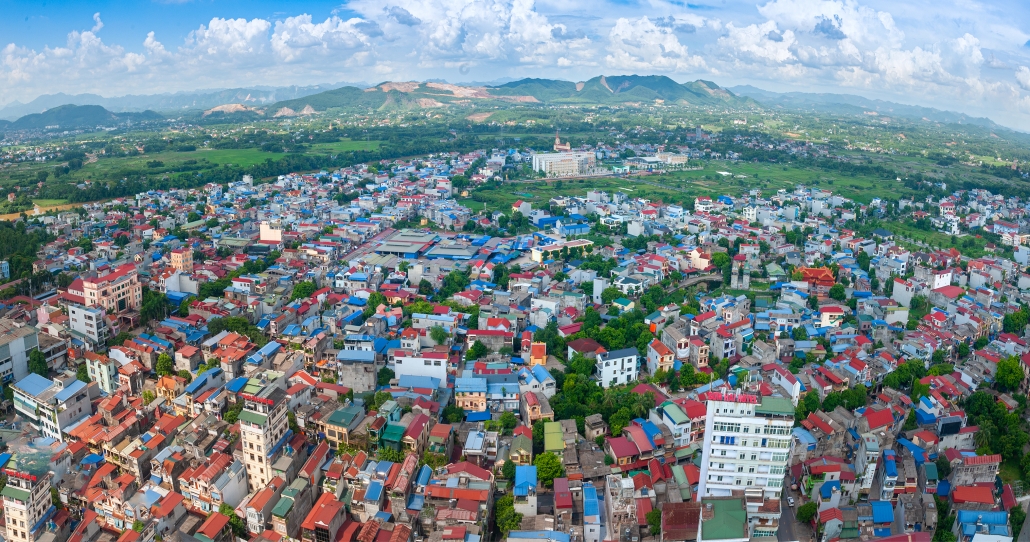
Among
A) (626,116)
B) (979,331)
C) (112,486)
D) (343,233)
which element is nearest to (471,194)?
(343,233)

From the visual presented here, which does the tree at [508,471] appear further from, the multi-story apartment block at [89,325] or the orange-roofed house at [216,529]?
the multi-story apartment block at [89,325]

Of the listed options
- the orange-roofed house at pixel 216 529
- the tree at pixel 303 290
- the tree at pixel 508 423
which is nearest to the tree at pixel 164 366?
the tree at pixel 303 290

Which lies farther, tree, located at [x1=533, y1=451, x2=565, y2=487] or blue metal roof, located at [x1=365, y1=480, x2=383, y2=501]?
tree, located at [x1=533, y1=451, x2=565, y2=487]

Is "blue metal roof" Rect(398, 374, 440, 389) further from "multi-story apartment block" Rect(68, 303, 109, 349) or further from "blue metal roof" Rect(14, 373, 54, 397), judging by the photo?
"multi-story apartment block" Rect(68, 303, 109, 349)

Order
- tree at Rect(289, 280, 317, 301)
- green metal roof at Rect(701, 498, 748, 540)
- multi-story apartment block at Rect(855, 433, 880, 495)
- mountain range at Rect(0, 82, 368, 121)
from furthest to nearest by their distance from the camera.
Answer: mountain range at Rect(0, 82, 368, 121)
tree at Rect(289, 280, 317, 301)
multi-story apartment block at Rect(855, 433, 880, 495)
green metal roof at Rect(701, 498, 748, 540)

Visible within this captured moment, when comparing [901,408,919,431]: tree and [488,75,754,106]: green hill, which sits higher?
[488,75,754,106]: green hill

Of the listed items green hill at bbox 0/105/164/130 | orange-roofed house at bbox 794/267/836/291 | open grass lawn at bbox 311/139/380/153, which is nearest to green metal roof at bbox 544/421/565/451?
orange-roofed house at bbox 794/267/836/291

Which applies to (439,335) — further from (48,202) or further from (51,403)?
(48,202)

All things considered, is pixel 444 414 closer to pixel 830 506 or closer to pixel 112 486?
pixel 112 486

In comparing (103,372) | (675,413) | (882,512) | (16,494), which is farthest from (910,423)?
(103,372)
